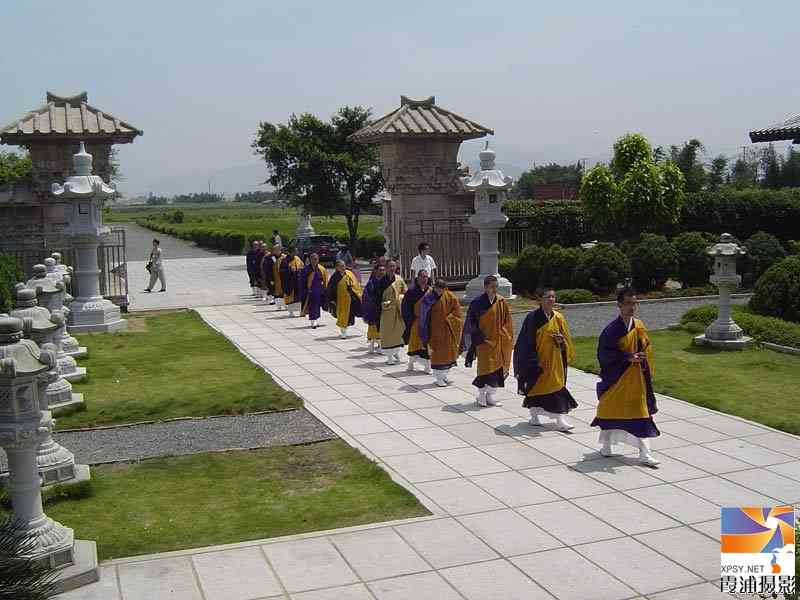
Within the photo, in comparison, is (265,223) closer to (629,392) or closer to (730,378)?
(730,378)

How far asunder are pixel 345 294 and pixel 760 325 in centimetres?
703

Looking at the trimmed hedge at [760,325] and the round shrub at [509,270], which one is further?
the round shrub at [509,270]

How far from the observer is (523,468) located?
8.14 metres

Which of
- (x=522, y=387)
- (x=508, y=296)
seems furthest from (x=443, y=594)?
(x=508, y=296)

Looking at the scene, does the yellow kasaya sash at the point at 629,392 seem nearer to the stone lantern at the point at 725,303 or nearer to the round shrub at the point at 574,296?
the stone lantern at the point at 725,303

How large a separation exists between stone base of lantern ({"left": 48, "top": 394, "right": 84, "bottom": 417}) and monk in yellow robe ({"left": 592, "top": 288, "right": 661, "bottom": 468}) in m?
6.27

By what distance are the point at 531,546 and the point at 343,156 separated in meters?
27.1

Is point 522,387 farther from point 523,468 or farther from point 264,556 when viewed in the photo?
point 264,556

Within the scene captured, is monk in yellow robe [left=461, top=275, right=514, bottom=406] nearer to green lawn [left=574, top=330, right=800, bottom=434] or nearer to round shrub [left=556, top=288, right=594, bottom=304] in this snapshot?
green lawn [left=574, top=330, right=800, bottom=434]

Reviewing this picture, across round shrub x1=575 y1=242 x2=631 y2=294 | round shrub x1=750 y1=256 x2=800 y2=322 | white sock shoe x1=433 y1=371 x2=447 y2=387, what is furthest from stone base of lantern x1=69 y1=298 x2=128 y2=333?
round shrub x1=750 y1=256 x2=800 y2=322

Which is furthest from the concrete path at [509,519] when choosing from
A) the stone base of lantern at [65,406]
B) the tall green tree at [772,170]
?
the tall green tree at [772,170]

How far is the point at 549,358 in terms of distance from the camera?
924 cm

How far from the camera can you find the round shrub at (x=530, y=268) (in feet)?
68.7

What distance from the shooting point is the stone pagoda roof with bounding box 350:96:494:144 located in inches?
837
